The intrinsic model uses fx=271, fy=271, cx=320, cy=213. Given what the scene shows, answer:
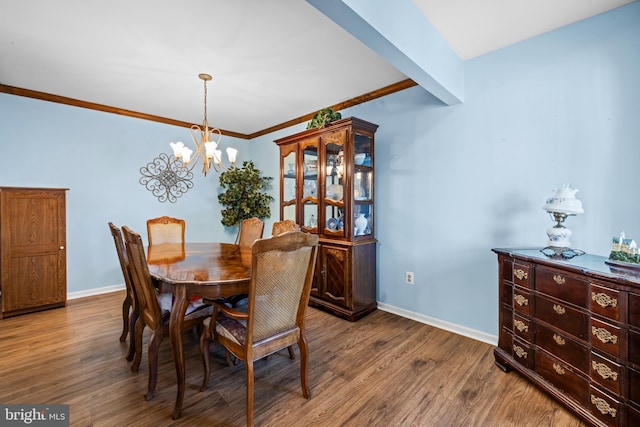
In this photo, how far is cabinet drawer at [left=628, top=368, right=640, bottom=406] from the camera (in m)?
1.23

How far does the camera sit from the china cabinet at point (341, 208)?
9.11ft

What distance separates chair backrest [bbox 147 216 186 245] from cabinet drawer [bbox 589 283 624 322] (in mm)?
3538

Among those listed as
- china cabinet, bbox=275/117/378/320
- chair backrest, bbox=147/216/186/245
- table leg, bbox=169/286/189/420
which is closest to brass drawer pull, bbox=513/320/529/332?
china cabinet, bbox=275/117/378/320

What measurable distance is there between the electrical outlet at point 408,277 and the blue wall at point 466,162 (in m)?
0.05

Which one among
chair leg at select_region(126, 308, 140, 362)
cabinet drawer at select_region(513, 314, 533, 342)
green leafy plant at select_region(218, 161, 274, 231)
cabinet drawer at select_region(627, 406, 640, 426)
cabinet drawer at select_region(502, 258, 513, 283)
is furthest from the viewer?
green leafy plant at select_region(218, 161, 274, 231)

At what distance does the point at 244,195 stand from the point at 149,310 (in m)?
2.79

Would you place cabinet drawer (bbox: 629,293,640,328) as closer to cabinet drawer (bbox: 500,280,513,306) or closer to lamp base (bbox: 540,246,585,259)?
lamp base (bbox: 540,246,585,259)

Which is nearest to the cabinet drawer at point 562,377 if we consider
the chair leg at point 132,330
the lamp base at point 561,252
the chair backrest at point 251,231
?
the lamp base at point 561,252

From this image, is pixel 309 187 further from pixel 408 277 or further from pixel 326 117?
pixel 408 277

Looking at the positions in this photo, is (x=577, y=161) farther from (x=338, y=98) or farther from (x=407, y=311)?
(x=338, y=98)

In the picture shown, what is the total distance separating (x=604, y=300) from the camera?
1.34 meters

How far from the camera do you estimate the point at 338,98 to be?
130 inches

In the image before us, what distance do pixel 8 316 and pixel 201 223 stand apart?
229cm

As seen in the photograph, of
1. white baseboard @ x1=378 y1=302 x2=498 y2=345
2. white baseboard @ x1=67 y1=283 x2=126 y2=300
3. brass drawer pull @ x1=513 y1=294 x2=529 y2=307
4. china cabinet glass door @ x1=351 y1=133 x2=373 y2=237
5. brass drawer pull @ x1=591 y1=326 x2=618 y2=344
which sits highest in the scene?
china cabinet glass door @ x1=351 y1=133 x2=373 y2=237
